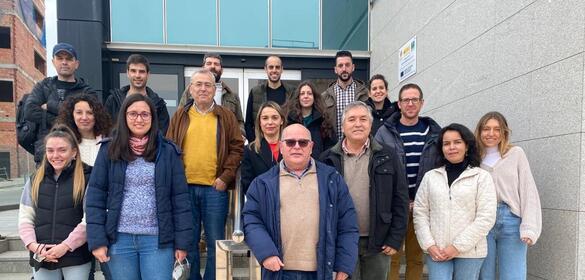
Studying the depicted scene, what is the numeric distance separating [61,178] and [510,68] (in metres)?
4.14

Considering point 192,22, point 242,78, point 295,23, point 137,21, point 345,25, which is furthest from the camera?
point 345,25

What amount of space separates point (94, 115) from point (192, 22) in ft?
16.6

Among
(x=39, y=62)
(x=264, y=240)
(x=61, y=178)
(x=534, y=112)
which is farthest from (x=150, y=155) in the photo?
(x=39, y=62)

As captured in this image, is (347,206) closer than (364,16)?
Yes

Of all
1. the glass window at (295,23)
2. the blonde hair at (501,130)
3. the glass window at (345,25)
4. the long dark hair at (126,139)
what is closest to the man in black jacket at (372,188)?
the blonde hair at (501,130)

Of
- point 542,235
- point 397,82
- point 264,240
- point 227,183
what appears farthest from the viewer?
point 397,82

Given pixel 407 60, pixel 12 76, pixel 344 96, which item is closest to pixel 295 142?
pixel 344 96

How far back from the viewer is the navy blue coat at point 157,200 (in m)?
2.41

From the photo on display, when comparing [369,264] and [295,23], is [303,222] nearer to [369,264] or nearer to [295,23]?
[369,264]

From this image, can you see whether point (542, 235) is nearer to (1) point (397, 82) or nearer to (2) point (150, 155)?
(2) point (150, 155)

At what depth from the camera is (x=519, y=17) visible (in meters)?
3.69

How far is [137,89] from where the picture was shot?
142 inches

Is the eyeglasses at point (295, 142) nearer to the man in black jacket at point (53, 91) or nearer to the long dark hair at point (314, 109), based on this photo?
the long dark hair at point (314, 109)

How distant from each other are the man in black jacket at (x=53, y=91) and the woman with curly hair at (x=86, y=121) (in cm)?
41
